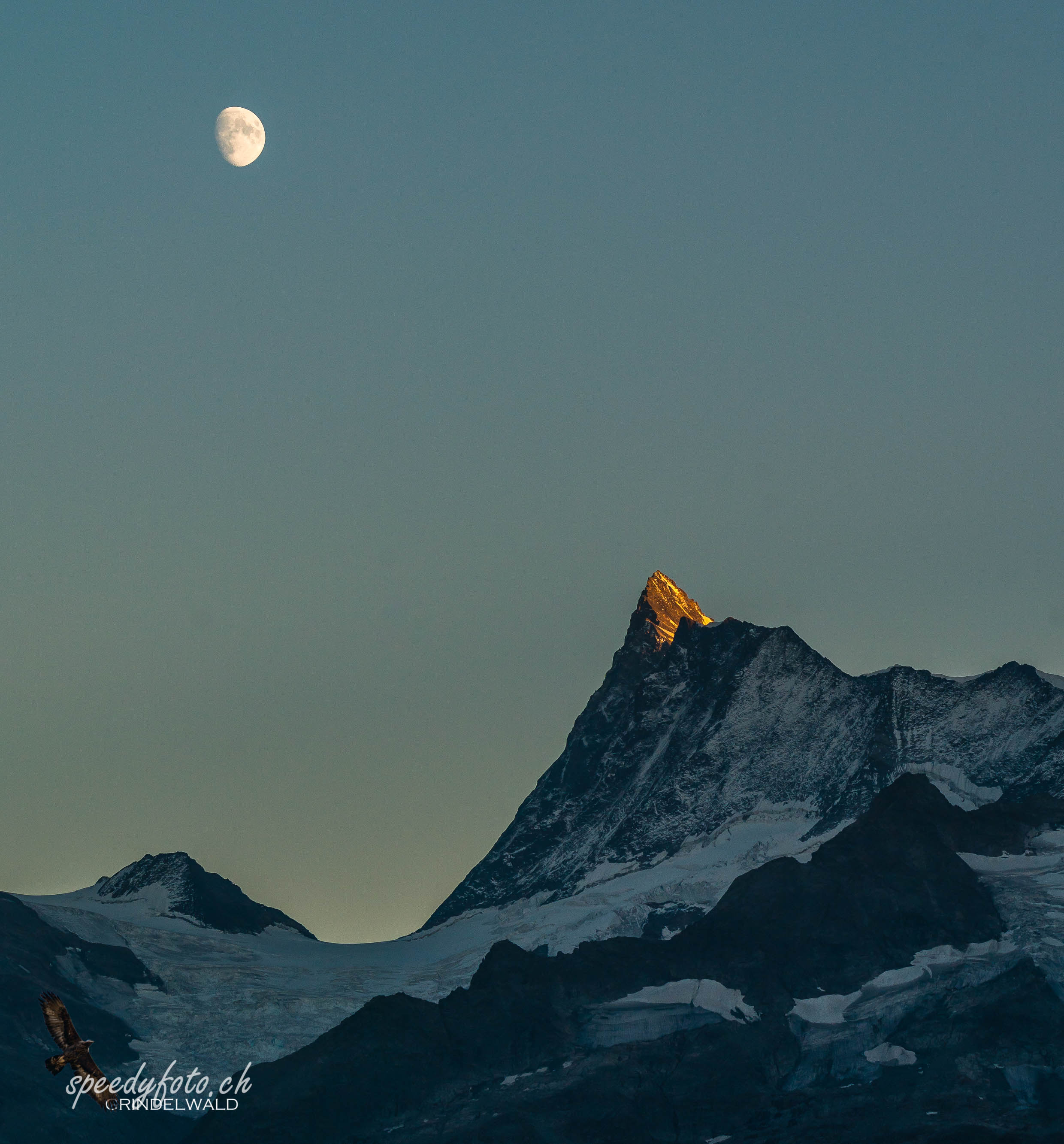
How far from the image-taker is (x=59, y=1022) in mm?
Answer: 103375

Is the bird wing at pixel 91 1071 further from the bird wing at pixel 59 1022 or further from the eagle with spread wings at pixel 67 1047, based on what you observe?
the bird wing at pixel 59 1022

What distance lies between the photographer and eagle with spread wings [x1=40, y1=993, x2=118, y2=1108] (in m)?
104

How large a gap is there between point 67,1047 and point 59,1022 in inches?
284

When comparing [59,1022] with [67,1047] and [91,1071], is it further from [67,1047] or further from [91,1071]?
[91,1071]

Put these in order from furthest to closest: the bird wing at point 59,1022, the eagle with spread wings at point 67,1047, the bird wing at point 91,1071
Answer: the bird wing at point 91,1071
the eagle with spread wings at point 67,1047
the bird wing at point 59,1022

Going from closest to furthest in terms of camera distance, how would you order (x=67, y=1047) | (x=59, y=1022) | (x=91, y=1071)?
(x=59, y=1022), (x=67, y=1047), (x=91, y=1071)

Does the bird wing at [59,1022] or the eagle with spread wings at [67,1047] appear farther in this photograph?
the eagle with spread wings at [67,1047]

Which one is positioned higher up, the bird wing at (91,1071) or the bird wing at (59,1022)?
the bird wing at (59,1022)

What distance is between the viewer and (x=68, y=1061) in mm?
112000

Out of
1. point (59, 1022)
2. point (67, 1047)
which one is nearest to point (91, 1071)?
point (67, 1047)

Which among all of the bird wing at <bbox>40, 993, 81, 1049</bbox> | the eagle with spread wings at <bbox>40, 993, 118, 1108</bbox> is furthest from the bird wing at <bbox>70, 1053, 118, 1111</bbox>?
the bird wing at <bbox>40, 993, 81, 1049</bbox>

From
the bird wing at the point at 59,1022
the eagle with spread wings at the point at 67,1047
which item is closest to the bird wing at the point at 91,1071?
the eagle with spread wings at the point at 67,1047

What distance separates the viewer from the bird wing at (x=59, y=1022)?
102 meters

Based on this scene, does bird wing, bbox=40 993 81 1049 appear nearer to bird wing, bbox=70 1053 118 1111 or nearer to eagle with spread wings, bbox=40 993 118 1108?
eagle with spread wings, bbox=40 993 118 1108
